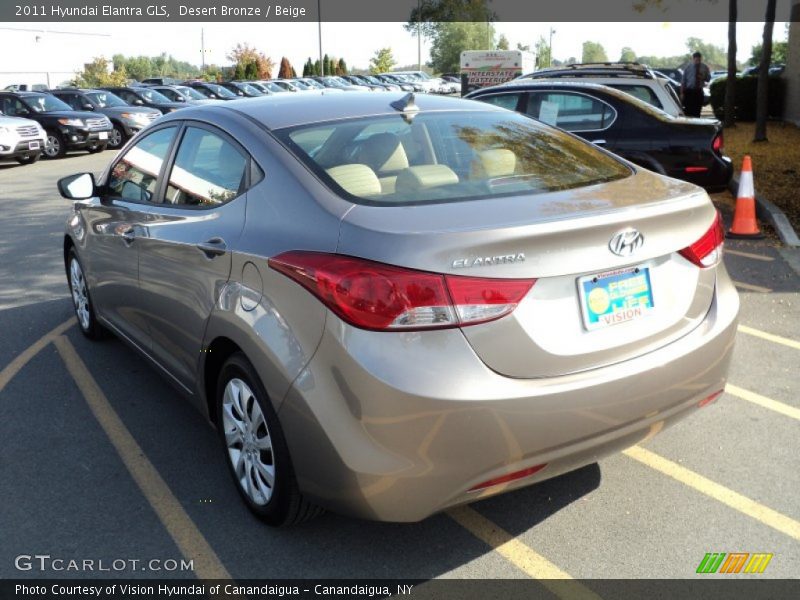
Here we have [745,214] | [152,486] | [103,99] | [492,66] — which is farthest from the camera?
[492,66]

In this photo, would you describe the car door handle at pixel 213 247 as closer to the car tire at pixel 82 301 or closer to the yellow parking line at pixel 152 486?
the yellow parking line at pixel 152 486

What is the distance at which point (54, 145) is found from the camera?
20438mm

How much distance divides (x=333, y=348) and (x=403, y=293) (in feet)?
1.04

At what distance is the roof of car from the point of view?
12.4ft

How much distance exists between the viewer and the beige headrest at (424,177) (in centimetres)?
335

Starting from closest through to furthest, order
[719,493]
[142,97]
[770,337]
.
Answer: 1. [719,493]
2. [770,337]
3. [142,97]

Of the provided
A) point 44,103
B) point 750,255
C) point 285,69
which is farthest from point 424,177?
point 285,69

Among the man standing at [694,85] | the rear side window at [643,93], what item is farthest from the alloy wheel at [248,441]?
the man standing at [694,85]

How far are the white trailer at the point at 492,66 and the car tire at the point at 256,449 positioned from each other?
39764mm

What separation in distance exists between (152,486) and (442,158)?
2.00 meters

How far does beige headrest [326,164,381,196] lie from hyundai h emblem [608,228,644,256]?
3.04 ft

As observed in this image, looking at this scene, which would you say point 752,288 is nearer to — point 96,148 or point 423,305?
point 423,305

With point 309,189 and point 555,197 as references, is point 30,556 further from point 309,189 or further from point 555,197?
point 555,197

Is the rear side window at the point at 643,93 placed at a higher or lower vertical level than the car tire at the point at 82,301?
higher
